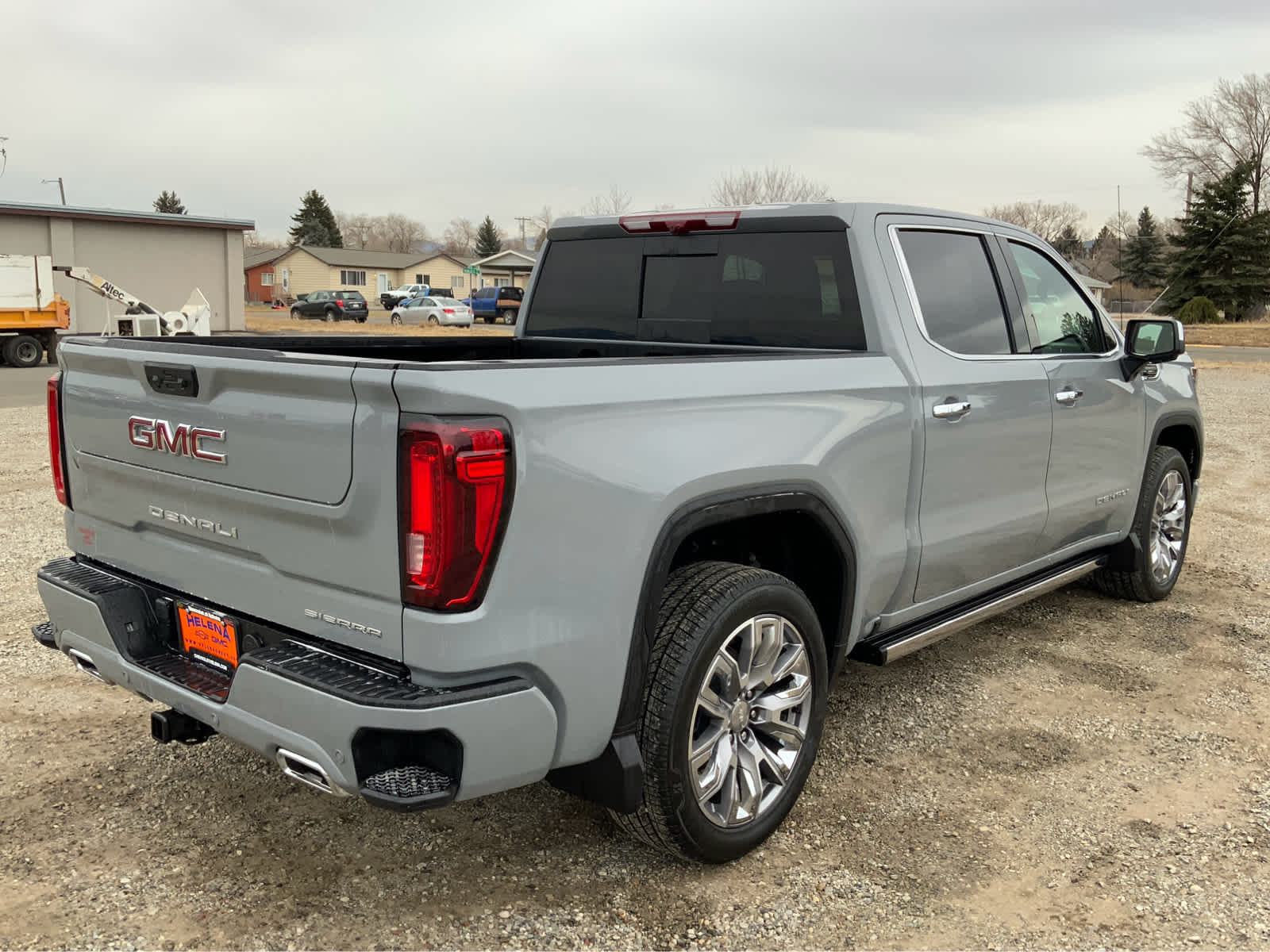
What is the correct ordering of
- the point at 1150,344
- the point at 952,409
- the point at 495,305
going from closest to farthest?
the point at 952,409, the point at 1150,344, the point at 495,305

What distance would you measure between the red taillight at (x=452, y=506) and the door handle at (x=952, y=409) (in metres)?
1.91

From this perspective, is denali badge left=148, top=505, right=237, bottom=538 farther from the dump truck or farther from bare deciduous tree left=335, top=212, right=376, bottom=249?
bare deciduous tree left=335, top=212, right=376, bottom=249

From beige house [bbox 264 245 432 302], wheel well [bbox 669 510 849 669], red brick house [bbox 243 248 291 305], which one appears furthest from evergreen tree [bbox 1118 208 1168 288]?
wheel well [bbox 669 510 849 669]

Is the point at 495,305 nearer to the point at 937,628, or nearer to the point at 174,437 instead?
the point at 937,628

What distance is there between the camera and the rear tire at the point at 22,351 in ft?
77.1

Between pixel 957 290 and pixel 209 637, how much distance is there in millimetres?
2944

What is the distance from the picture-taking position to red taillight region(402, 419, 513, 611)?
95.1 inches

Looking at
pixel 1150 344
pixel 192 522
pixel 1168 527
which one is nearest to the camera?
pixel 192 522

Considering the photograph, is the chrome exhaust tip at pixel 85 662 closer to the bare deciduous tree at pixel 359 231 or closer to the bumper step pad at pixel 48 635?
the bumper step pad at pixel 48 635

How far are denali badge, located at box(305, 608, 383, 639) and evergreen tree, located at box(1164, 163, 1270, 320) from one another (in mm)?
57991

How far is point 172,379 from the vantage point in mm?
2914

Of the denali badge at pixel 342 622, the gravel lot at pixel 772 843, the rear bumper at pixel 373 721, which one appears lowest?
the gravel lot at pixel 772 843

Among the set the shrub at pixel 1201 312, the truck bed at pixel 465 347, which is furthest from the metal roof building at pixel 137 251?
the shrub at pixel 1201 312

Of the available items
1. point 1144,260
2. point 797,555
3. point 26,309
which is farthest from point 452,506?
point 1144,260
